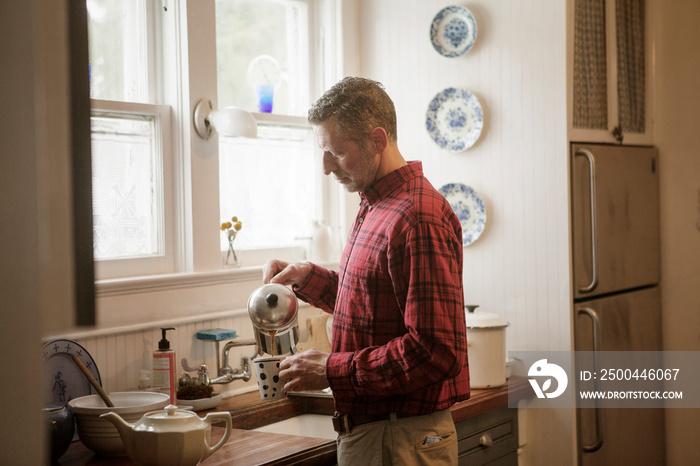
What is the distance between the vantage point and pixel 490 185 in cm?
291

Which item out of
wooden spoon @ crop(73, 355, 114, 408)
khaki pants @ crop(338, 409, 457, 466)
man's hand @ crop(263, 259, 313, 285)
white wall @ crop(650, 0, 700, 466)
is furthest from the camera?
white wall @ crop(650, 0, 700, 466)

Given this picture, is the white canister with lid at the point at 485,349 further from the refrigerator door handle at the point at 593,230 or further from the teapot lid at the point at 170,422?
the teapot lid at the point at 170,422

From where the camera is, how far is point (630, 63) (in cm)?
315

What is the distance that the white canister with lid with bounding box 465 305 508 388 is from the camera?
101 inches

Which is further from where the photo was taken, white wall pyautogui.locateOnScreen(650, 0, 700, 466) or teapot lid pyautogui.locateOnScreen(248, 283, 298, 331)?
white wall pyautogui.locateOnScreen(650, 0, 700, 466)

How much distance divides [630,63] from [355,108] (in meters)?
1.93

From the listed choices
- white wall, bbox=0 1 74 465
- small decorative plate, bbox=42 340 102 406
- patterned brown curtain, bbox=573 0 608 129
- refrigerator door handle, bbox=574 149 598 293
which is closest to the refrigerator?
refrigerator door handle, bbox=574 149 598 293

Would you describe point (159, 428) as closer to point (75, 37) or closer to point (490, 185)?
point (75, 37)

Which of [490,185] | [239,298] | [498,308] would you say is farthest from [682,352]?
[239,298]

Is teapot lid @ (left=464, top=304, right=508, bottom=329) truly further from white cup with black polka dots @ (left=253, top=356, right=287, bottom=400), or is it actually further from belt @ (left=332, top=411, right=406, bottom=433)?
belt @ (left=332, top=411, right=406, bottom=433)

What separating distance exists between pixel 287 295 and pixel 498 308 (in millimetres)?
1212

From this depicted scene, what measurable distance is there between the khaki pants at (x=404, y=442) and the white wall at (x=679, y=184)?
6.50 feet

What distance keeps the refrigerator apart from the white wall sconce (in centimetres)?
124

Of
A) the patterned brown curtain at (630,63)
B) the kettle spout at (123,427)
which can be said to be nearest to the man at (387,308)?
the kettle spout at (123,427)
